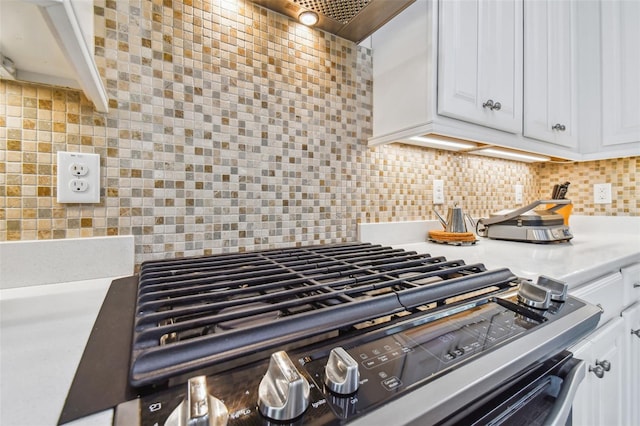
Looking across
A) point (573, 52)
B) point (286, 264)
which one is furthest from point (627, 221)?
point (286, 264)

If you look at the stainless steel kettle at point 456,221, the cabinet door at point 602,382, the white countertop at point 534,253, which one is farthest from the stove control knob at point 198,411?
the stainless steel kettle at point 456,221

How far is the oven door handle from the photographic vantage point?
1.47 feet

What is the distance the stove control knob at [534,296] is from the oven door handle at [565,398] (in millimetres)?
119

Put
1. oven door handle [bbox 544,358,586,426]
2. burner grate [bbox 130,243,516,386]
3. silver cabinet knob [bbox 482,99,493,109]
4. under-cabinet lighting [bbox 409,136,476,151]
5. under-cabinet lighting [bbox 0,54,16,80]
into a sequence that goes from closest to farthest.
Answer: burner grate [bbox 130,243,516,386]
oven door handle [bbox 544,358,586,426]
under-cabinet lighting [bbox 0,54,16,80]
silver cabinet knob [bbox 482,99,493,109]
under-cabinet lighting [bbox 409,136,476,151]

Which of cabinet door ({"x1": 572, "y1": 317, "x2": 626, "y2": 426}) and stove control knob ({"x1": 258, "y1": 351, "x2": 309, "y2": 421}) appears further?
cabinet door ({"x1": 572, "y1": 317, "x2": 626, "y2": 426})

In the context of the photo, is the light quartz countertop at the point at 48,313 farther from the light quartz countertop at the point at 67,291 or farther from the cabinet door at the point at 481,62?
the cabinet door at the point at 481,62

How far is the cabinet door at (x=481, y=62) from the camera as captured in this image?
38.2 inches

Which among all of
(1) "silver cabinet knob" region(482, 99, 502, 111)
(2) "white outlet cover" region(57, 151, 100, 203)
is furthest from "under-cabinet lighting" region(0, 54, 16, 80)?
(1) "silver cabinet knob" region(482, 99, 502, 111)

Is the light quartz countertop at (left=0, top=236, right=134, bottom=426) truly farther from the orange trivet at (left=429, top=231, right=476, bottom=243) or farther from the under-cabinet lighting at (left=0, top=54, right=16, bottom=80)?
the orange trivet at (left=429, top=231, right=476, bottom=243)

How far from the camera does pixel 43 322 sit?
19.0 inches

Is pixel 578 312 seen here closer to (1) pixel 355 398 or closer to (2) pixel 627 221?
(1) pixel 355 398

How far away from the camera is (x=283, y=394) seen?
0.26 m

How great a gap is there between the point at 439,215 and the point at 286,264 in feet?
2.98

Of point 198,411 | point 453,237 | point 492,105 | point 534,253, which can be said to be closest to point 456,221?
point 453,237
